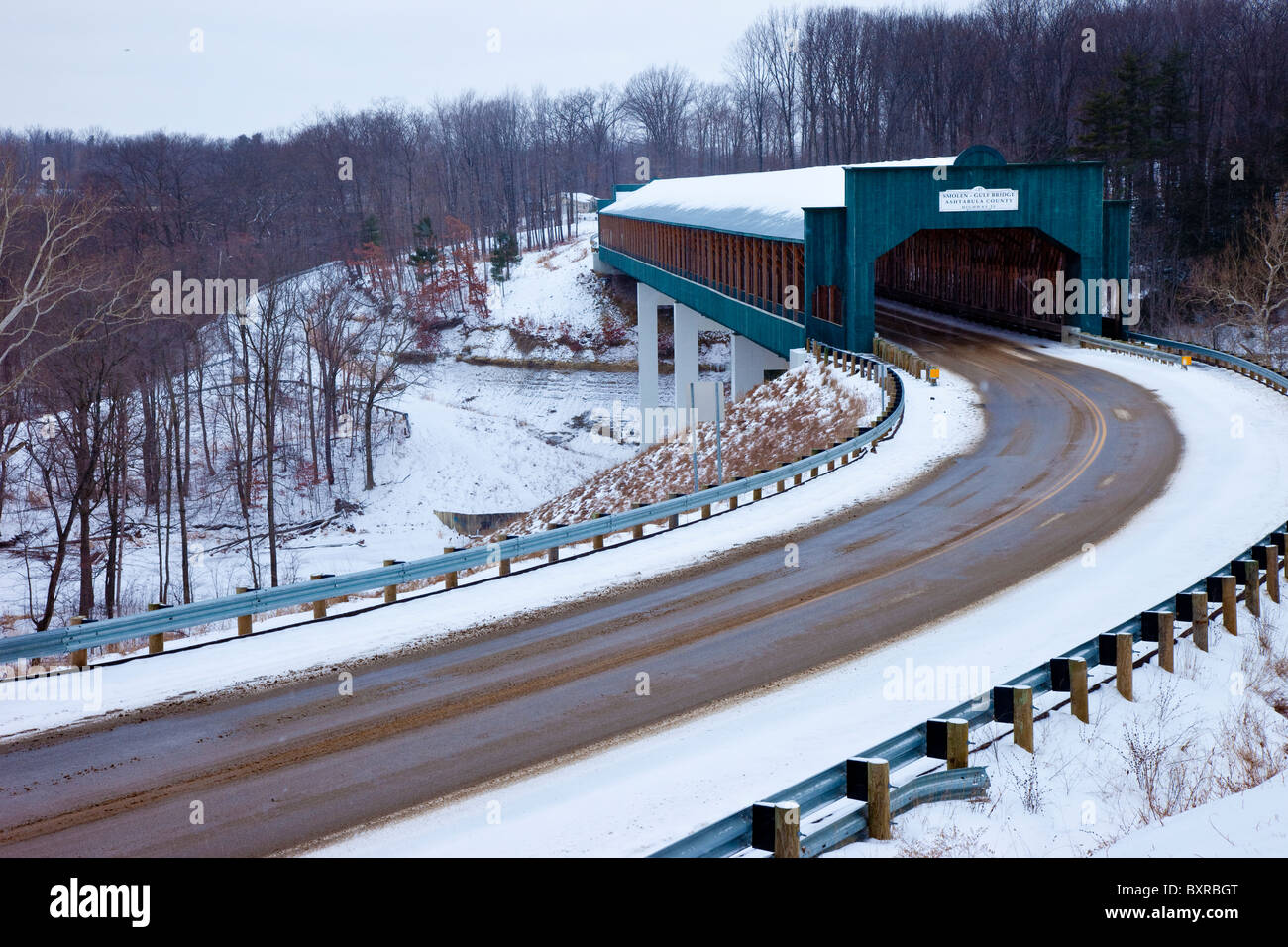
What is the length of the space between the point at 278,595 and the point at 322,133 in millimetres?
119954

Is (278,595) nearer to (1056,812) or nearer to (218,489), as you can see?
(1056,812)

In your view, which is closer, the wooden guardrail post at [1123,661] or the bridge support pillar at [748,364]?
the wooden guardrail post at [1123,661]

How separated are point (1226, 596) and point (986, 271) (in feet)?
121

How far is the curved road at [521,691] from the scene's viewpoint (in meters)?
9.82

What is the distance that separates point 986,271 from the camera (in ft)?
159

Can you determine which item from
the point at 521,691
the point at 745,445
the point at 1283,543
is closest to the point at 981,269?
the point at 745,445

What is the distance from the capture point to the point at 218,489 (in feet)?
191

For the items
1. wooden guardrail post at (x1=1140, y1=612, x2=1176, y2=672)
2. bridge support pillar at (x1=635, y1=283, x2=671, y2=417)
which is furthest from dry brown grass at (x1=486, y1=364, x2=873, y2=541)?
bridge support pillar at (x1=635, y1=283, x2=671, y2=417)

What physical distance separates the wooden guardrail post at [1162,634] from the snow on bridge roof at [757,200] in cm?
2732

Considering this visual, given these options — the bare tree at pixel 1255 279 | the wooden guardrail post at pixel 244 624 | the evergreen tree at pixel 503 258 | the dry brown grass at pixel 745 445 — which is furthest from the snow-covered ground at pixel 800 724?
the evergreen tree at pixel 503 258

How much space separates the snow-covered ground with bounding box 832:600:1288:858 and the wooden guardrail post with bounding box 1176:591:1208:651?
14 cm

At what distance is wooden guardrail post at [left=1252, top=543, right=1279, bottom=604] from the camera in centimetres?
1489

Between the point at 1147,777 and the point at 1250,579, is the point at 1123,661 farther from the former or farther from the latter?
the point at 1250,579

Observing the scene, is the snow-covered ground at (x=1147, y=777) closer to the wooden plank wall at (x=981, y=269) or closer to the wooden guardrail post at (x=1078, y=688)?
the wooden guardrail post at (x=1078, y=688)
